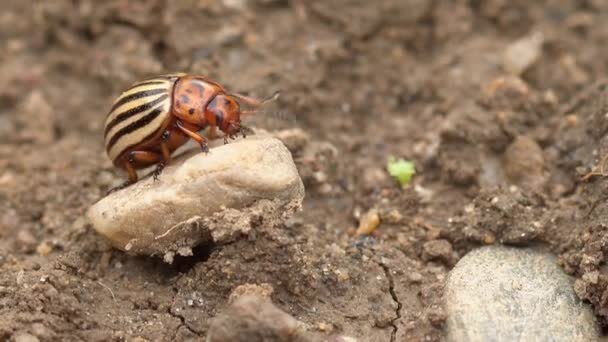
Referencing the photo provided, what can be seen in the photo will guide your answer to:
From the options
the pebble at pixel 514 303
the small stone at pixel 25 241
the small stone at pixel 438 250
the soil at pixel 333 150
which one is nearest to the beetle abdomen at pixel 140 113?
the soil at pixel 333 150

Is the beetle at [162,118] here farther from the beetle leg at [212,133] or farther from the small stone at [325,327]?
the small stone at [325,327]

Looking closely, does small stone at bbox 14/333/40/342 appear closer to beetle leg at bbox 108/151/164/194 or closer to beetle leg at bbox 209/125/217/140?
beetle leg at bbox 108/151/164/194

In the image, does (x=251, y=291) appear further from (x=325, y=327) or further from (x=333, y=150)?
(x=333, y=150)

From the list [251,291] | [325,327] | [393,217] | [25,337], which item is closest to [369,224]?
[393,217]

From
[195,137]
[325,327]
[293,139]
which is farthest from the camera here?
[293,139]

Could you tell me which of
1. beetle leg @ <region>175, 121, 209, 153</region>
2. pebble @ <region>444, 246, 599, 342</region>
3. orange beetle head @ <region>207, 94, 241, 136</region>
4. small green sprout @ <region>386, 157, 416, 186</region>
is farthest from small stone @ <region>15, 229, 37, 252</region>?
pebble @ <region>444, 246, 599, 342</region>

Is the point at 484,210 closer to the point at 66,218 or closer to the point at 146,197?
the point at 146,197

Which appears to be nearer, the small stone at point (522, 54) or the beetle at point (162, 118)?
the beetle at point (162, 118)
